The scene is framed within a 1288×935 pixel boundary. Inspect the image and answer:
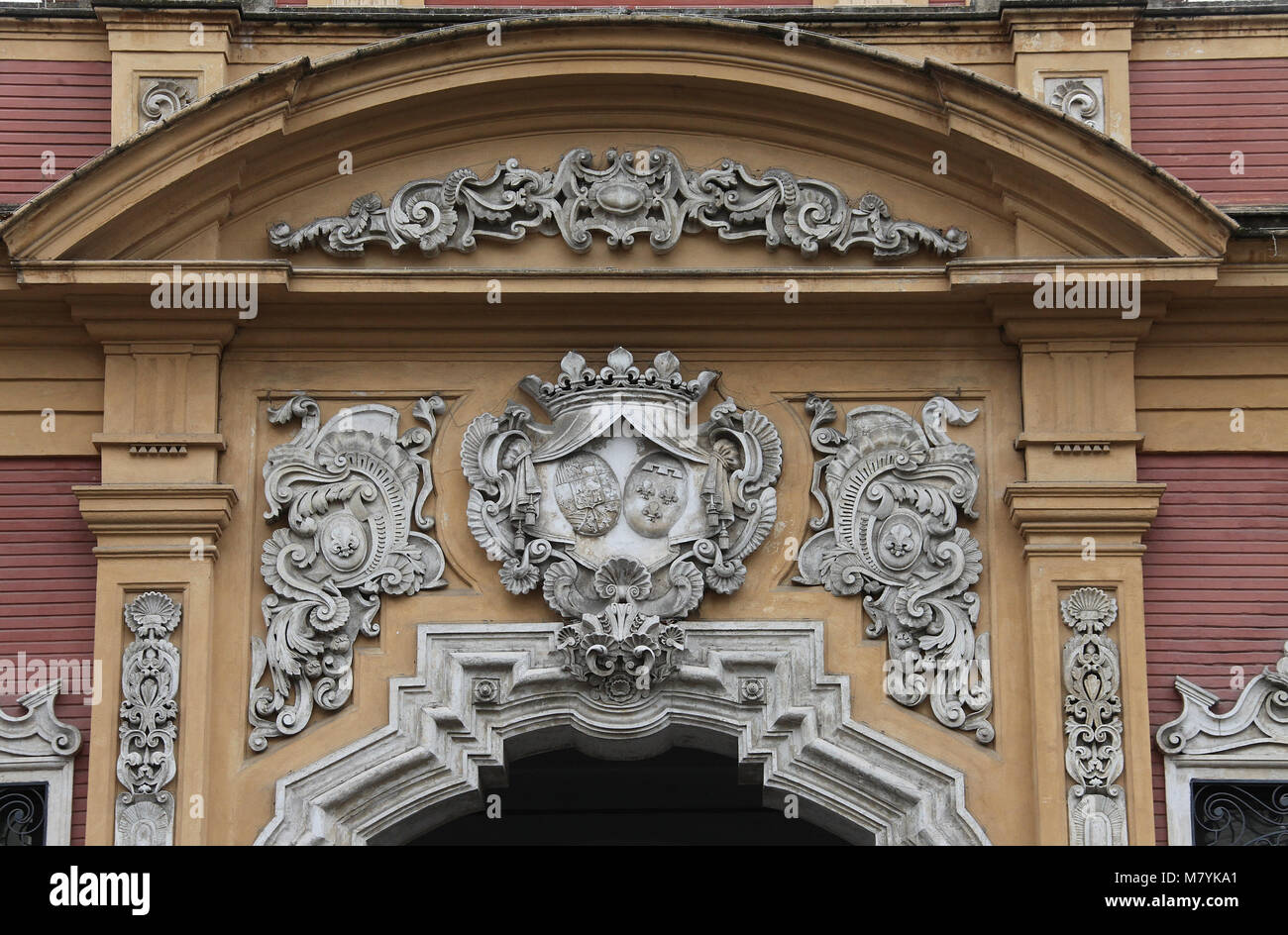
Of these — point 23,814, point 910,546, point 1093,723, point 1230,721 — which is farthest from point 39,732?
point 1230,721

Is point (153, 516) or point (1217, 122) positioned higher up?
point (1217, 122)

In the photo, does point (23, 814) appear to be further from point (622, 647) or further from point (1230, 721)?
point (1230, 721)

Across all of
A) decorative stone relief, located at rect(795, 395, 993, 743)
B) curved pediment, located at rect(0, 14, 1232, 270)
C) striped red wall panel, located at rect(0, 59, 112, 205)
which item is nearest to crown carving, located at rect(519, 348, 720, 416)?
curved pediment, located at rect(0, 14, 1232, 270)

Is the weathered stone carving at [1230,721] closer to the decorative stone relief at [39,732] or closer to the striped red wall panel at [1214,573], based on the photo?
the striped red wall panel at [1214,573]

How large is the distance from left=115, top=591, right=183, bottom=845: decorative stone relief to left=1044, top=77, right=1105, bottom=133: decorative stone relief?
14.7 ft

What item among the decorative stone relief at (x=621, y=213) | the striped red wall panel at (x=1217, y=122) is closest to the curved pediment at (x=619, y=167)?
the decorative stone relief at (x=621, y=213)

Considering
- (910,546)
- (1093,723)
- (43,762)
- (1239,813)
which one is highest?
(910,546)

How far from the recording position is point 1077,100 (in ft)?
38.1

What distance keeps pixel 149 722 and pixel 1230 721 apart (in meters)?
4.58

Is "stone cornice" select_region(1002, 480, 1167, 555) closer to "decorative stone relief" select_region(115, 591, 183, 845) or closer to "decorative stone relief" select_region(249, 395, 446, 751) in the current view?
"decorative stone relief" select_region(249, 395, 446, 751)

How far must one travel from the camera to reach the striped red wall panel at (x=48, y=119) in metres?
11.7

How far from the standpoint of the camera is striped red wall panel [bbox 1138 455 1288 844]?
11.2 metres

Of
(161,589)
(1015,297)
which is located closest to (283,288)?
(161,589)
